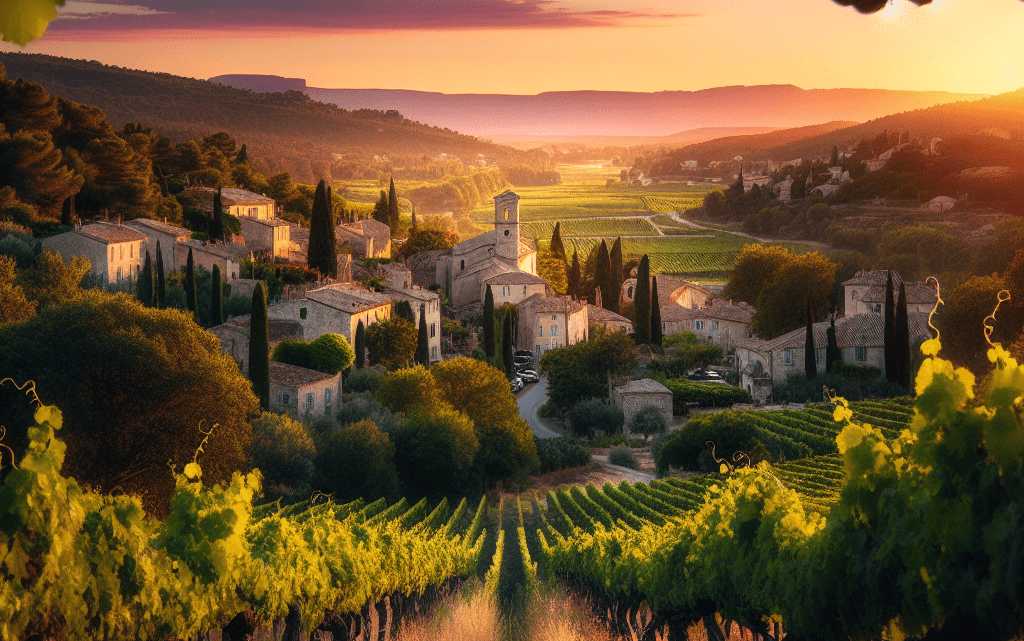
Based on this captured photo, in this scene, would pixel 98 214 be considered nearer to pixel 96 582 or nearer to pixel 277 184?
pixel 277 184

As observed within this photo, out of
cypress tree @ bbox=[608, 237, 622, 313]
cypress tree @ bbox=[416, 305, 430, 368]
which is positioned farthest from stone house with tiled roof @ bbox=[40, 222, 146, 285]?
cypress tree @ bbox=[608, 237, 622, 313]

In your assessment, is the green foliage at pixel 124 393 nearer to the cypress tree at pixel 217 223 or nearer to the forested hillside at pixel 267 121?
the cypress tree at pixel 217 223

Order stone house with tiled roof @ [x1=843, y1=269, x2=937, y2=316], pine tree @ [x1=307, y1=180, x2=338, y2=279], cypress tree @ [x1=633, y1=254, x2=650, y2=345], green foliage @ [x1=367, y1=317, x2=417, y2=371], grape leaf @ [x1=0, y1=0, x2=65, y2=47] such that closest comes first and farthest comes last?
1. grape leaf @ [x1=0, y1=0, x2=65, y2=47]
2. green foliage @ [x1=367, y1=317, x2=417, y2=371]
3. pine tree @ [x1=307, y1=180, x2=338, y2=279]
4. cypress tree @ [x1=633, y1=254, x2=650, y2=345]
5. stone house with tiled roof @ [x1=843, y1=269, x2=937, y2=316]

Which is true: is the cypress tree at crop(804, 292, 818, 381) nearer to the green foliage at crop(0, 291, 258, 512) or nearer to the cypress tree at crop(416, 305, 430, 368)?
the cypress tree at crop(416, 305, 430, 368)

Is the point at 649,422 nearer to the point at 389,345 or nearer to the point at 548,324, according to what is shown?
the point at 389,345

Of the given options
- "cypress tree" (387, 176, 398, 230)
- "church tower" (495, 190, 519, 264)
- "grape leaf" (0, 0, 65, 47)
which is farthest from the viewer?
"cypress tree" (387, 176, 398, 230)

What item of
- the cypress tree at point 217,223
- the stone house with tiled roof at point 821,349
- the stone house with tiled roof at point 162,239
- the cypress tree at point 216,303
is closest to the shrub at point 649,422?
the stone house with tiled roof at point 821,349

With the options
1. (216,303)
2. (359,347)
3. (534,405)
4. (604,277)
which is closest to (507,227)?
(604,277)
